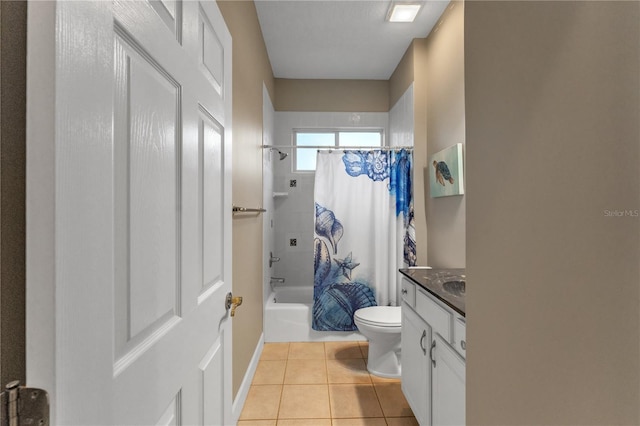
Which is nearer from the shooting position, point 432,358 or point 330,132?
point 432,358

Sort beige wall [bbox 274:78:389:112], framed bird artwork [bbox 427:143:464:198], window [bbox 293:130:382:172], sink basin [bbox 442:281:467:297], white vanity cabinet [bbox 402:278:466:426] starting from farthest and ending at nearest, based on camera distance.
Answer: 1. window [bbox 293:130:382:172]
2. beige wall [bbox 274:78:389:112]
3. framed bird artwork [bbox 427:143:464:198]
4. sink basin [bbox 442:281:467:297]
5. white vanity cabinet [bbox 402:278:466:426]

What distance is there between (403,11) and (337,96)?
1.36m

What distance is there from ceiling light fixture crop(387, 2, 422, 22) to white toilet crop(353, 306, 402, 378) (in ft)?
7.56

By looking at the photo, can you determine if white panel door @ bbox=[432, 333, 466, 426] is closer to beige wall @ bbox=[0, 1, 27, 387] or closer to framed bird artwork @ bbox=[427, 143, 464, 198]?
framed bird artwork @ bbox=[427, 143, 464, 198]

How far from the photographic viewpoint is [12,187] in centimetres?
37

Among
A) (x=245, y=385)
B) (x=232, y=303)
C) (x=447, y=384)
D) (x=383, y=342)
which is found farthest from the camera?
(x=383, y=342)

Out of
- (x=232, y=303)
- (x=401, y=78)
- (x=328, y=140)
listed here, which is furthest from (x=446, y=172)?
(x=232, y=303)

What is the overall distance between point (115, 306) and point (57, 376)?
5.6 inches

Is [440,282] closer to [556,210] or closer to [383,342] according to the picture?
[383,342]

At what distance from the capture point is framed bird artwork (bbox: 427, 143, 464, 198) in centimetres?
214

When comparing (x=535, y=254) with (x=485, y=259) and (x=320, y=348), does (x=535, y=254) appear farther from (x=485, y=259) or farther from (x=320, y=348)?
(x=320, y=348)

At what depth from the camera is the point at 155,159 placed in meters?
0.61

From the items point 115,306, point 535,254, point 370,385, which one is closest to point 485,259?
point 535,254

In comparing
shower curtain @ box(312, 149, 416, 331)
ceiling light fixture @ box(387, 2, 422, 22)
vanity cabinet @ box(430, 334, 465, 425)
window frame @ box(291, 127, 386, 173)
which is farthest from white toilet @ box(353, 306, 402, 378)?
ceiling light fixture @ box(387, 2, 422, 22)
